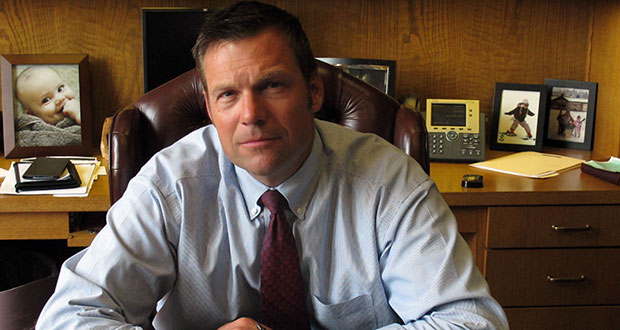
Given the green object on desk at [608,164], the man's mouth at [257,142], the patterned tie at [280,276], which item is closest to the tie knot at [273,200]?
the patterned tie at [280,276]

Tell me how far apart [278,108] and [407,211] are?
317 millimetres

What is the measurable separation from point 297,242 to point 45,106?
1.46 metres

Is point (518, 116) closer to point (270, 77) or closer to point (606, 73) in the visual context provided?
point (606, 73)

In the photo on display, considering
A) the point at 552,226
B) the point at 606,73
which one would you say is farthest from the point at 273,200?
the point at 606,73

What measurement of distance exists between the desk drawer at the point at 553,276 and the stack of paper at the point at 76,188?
1250 mm

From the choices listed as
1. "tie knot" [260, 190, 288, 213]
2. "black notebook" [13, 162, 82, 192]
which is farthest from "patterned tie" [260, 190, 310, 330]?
"black notebook" [13, 162, 82, 192]

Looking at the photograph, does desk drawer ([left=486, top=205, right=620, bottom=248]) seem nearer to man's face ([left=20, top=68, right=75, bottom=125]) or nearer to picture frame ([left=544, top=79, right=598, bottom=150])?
picture frame ([left=544, top=79, right=598, bottom=150])

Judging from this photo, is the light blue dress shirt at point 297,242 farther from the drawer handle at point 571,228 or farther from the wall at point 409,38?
the wall at point 409,38

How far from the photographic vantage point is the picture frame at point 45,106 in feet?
7.68

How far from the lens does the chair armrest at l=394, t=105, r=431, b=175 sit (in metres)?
1.51

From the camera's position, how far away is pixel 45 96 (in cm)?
237

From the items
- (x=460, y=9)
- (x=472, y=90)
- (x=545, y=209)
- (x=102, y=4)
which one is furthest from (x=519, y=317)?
(x=102, y=4)

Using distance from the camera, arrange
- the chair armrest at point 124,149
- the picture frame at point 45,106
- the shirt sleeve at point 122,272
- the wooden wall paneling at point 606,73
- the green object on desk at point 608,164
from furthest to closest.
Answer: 1. the wooden wall paneling at point 606,73
2. the picture frame at point 45,106
3. the green object on desk at point 608,164
4. the chair armrest at point 124,149
5. the shirt sleeve at point 122,272

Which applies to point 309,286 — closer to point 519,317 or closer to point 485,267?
point 485,267
